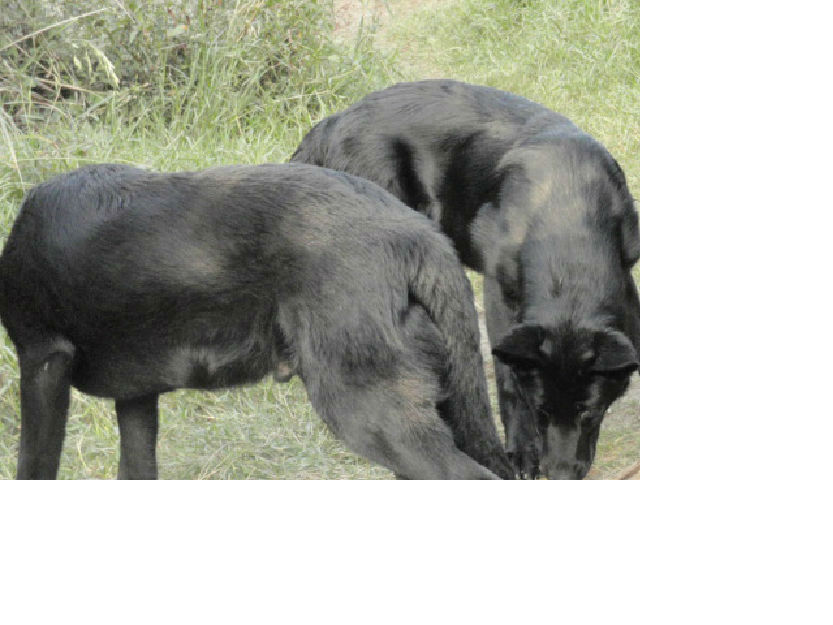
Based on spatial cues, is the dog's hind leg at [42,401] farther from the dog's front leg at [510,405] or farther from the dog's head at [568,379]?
the dog's front leg at [510,405]

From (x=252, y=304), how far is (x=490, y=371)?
1730 millimetres

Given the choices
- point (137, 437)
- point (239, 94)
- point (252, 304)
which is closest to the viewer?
point (252, 304)

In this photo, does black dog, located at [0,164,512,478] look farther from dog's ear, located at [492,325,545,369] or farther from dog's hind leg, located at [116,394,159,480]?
dog's ear, located at [492,325,545,369]

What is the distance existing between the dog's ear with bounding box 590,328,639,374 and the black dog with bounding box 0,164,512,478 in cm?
65

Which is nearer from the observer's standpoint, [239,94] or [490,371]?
[239,94]

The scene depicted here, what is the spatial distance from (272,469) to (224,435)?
0.71 ft

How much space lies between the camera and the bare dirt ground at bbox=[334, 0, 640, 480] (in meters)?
3.39

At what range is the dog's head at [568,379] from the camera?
11.1 feet

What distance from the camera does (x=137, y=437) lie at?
320cm

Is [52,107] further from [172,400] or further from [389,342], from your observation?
[389,342]

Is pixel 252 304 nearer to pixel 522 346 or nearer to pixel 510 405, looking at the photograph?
pixel 522 346

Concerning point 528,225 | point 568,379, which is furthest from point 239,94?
point 568,379


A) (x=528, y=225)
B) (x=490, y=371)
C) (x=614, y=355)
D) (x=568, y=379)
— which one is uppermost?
(x=528, y=225)

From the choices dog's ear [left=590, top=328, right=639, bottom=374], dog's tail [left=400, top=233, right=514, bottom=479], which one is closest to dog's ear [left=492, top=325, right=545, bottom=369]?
dog's ear [left=590, top=328, right=639, bottom=374]
